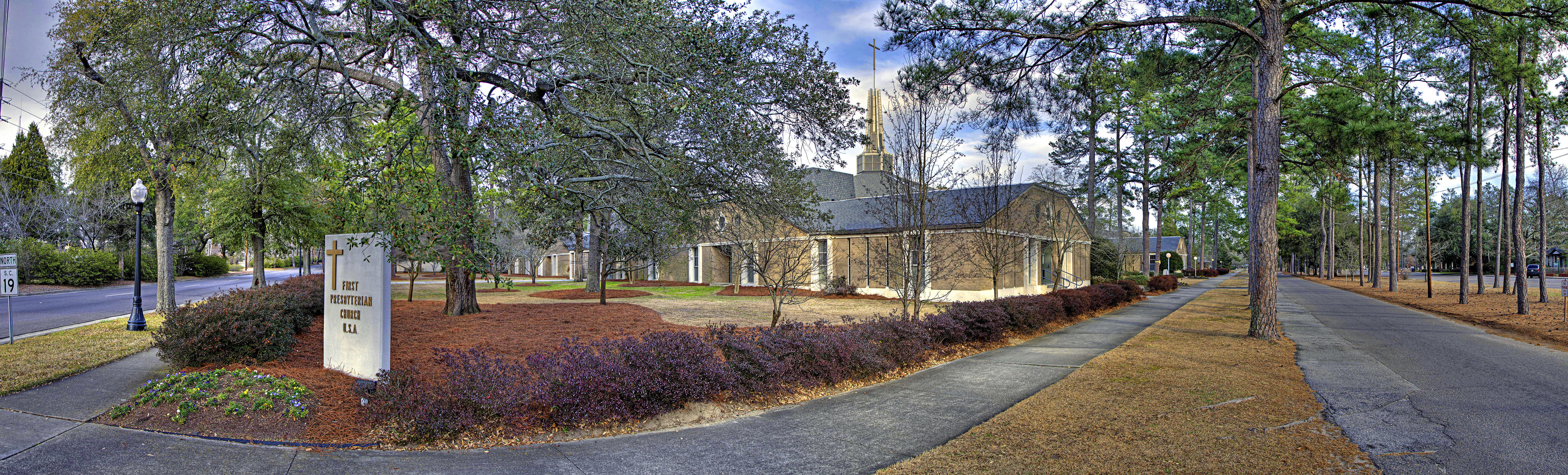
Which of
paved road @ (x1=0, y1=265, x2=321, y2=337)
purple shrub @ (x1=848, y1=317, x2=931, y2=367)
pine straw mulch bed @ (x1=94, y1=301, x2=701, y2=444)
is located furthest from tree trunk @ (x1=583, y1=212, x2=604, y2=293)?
purple shrub @ (x1=848, y1=317, x2=931, y2=367)

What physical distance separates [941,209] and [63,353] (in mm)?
19484

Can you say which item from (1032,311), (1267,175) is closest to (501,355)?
(1032,311)

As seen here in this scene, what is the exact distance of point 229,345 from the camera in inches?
293

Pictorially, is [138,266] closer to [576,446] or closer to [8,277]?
[8,277]

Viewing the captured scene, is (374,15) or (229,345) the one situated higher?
(374,15)

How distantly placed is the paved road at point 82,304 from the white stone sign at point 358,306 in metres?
5.74

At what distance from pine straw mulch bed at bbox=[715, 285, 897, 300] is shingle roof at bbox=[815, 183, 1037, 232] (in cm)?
256

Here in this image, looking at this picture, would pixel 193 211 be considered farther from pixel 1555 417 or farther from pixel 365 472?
pixel 1555 417

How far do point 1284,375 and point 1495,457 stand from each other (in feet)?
11.4

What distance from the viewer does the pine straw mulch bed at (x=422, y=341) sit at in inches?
213

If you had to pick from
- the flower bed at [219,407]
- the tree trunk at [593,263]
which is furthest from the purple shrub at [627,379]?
the tree trunk at [593,263]

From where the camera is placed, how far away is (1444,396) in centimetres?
683

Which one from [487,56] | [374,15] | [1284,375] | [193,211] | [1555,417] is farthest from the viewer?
[193,211]

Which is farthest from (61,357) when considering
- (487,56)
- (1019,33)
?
(1019,33)
